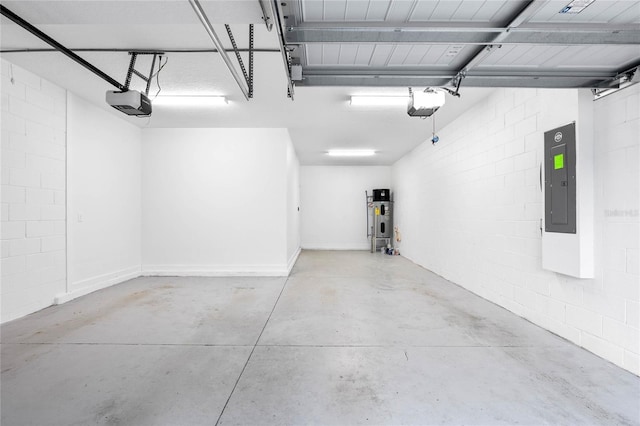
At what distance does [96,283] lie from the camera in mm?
4293

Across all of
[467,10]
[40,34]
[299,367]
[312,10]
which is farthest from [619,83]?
[40,34]

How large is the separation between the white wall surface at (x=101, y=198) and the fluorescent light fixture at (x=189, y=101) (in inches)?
45.1

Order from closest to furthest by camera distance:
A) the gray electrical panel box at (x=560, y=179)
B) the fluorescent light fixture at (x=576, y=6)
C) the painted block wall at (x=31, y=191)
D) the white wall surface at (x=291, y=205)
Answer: the fluorescent light fixture at (x=576, y=6) → the gray electrical panel box at (x=560, y=179) → the painted block wall at (x=31, y=191) → the white wall surface at (x=291, y=205)

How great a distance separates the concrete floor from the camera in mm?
1645

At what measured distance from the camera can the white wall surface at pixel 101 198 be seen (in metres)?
3.95

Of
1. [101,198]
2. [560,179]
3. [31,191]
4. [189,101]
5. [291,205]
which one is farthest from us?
[291,205]

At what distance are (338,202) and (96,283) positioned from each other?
6423 millimetres

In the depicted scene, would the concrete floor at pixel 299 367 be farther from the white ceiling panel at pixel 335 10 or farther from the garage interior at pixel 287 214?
the white ceiling panel at pixel 335 10

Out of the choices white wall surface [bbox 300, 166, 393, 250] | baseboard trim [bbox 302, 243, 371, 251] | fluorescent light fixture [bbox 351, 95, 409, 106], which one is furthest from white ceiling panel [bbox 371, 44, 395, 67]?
baseboard trim [bbox 302, 243, 371, 251]

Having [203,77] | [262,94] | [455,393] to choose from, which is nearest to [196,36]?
[203,77]

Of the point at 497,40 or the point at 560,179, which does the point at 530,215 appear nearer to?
the point at 560,179

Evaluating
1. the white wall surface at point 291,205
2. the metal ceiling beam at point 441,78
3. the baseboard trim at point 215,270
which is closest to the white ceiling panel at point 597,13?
the metal ceiling beam at point 441,78

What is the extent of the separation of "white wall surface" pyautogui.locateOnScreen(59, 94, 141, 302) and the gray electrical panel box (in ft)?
18.7

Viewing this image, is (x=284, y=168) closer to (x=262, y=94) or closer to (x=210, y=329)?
(x=262, y=94)
